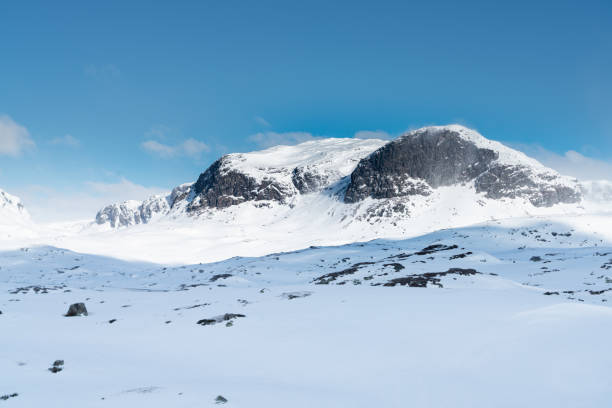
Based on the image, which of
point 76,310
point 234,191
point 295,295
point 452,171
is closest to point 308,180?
point 234,191

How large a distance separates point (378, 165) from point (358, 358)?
12698cm

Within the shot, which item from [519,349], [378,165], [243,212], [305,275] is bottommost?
[305,275]

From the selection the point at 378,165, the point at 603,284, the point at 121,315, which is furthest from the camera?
the point at 378,165

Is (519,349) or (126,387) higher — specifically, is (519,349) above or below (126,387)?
above

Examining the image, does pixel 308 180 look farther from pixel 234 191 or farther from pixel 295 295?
pixel 295 295

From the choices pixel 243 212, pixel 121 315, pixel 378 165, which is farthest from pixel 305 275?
pixel 243 212

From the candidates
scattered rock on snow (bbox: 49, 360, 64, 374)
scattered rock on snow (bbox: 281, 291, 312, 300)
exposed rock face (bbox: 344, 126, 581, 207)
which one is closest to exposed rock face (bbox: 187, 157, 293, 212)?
exposed rock face (bbox: 344, 126, 581, 207)

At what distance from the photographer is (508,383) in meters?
5.10

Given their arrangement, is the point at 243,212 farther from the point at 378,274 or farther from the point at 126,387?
the point at 126,387

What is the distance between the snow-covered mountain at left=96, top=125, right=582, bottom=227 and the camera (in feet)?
383

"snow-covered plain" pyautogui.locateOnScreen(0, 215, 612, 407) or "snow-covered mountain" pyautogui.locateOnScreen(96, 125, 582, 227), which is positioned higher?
"snow-covered mountain" pyautogui.locateOnScreen(96, 125, 582, 227)

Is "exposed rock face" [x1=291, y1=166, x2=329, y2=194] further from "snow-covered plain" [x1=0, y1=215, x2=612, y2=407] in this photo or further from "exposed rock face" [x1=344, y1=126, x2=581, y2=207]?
"snow-covered plain" [x1=0, y1=215, x2=612, y2=407]

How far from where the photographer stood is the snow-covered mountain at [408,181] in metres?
117

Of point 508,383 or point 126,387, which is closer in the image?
point 508,383
